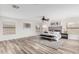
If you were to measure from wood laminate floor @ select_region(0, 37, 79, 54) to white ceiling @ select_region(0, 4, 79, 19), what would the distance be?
0.51 metres

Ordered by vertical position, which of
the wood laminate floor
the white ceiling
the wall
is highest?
the white ceiling

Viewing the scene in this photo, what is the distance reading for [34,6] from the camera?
197 cm

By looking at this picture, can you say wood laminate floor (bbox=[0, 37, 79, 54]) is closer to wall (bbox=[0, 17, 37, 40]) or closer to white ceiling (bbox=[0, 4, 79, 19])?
wall (bbox=[0, 17, 37, 40])

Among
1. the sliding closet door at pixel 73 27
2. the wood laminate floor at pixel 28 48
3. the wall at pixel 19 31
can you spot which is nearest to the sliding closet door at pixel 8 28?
the wall at pixel 19 31

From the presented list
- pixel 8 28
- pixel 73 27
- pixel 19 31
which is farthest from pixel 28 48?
pixel 73 27

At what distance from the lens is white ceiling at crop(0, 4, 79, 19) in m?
1.92

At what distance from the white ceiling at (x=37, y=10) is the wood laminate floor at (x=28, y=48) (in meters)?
0.51

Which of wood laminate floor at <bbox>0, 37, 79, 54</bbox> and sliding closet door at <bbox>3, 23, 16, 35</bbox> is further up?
sliding closet door at <bbox>3, 23, 16, 35</bbox>

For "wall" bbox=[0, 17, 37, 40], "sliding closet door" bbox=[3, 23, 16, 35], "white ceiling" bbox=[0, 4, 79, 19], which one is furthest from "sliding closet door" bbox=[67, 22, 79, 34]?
"sliding closet door" bbox=[3, 23, 16, 35]

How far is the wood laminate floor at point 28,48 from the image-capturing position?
1.93 metres

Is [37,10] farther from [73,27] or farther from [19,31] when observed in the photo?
[73,27]

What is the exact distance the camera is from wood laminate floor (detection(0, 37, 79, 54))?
1.93m

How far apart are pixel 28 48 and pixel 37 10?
80 centimetres

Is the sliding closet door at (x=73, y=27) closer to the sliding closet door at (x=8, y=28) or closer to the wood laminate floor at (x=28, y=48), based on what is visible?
the wood laminate floor at (x=28, y=48)
